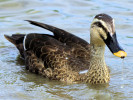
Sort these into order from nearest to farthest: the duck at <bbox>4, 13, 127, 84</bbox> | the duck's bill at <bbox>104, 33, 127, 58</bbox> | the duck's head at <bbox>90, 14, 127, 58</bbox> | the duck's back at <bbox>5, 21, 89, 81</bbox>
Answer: the duck's bill at <bbox>104, 33, 127, 58</bbox> → the duck's head at <bbox>90, 14, 127, 58</bbox> → the duck at <bbox>4, 13, 127, 84</bbox> → the duck's back at <bbox>5, 21, 89, 81</bbox>

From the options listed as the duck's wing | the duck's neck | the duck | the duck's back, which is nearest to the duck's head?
the duck

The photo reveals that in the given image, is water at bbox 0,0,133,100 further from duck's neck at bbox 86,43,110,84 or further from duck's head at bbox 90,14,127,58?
duck's head at bbox 90,14,127,58

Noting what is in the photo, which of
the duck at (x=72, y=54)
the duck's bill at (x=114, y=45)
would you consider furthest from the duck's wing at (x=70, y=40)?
the duck's bill at (x=114, y=45)

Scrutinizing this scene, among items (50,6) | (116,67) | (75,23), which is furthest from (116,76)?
(50,6)

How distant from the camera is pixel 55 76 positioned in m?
8.05

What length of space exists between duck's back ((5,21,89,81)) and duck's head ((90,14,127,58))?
784 millimetres

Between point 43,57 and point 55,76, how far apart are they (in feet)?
1.72

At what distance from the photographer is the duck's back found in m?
8.00

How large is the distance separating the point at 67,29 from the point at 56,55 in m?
3.43

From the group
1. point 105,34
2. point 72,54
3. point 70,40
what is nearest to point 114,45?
point 105,34

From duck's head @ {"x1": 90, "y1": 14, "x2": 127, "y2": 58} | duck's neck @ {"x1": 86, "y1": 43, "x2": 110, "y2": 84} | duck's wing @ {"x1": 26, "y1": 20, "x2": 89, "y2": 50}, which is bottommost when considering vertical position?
duck's neck @ {"x1": 86, "y1": 43, "x2": 110, "y2": 84}

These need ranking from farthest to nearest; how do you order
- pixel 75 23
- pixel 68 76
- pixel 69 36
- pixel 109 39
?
pixel 75 23, pixel 69 36, pixel 68 76, pixel 109 39

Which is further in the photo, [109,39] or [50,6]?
[50,6]

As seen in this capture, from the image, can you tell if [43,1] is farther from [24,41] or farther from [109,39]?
[109,39]
